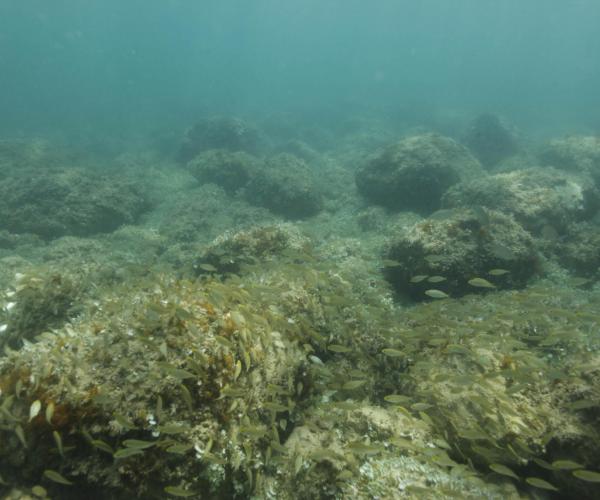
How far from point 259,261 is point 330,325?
3.77 metres

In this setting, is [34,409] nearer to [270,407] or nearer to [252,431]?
[252,431]

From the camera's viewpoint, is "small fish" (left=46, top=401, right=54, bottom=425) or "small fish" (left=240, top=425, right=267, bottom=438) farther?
→ "small fish" (left=240, top=425, right=267, bottom=438)

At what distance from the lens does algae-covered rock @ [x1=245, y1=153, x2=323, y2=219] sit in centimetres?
1612

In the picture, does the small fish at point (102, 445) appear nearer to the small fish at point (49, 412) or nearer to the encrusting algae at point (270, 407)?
the encrusting algae at point (270, 407)

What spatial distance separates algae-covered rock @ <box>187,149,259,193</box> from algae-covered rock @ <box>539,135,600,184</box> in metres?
17.3

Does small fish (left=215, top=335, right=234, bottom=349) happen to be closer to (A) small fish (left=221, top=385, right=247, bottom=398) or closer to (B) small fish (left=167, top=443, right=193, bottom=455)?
(A) small fish (left=221, top=385, right=247, bottom=398)

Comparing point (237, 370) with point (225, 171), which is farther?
point (225, 171)

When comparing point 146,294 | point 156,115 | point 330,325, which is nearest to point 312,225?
point 330,325

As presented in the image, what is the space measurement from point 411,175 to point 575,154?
1165 centimetres

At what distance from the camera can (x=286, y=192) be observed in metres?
16.1

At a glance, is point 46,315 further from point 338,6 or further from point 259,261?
point 338,6

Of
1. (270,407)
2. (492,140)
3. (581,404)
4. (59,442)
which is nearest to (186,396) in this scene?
(270,407)

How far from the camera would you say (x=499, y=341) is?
4.93 meters

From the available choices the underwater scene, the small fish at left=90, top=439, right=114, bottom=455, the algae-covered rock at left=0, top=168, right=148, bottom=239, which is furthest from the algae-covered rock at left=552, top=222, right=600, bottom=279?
the algae-covered rock at left=0, top=168, right=148, bottom=239
